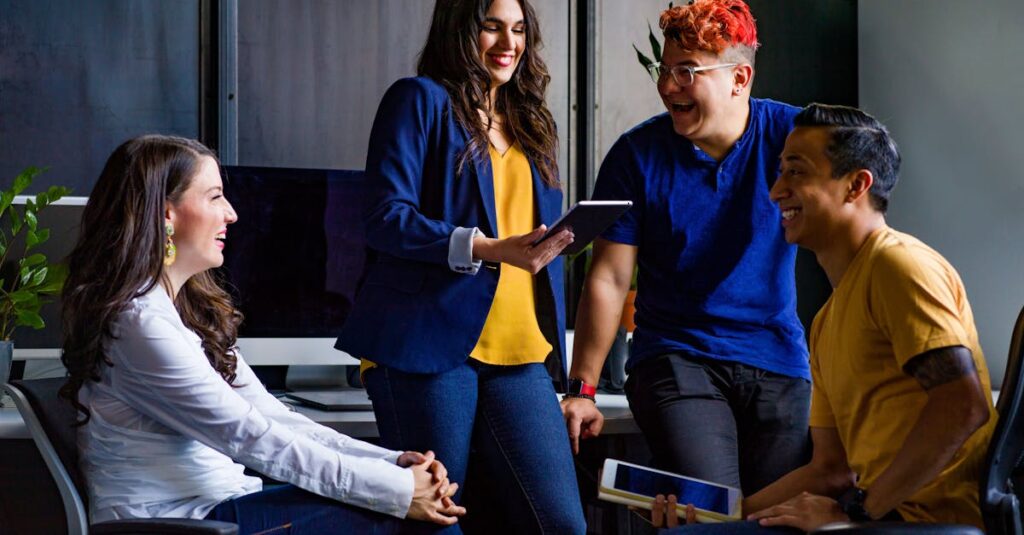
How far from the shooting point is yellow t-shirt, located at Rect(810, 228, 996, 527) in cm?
153

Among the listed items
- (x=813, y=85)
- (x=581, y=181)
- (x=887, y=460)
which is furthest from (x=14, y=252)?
(x=813, y=85)

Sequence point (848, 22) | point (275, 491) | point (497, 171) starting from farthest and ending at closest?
point (848, 22), point (497, 171), point (275, 491)

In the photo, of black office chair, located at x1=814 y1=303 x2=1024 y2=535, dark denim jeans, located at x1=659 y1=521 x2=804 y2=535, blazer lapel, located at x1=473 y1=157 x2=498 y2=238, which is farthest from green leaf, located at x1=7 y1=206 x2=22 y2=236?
black office chair, located at x1=814 y1=303 x2=1024 y2=535

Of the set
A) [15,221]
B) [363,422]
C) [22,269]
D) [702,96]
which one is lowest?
[363,422]

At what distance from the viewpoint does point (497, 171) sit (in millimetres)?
2186

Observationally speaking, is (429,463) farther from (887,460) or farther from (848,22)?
(848,22)

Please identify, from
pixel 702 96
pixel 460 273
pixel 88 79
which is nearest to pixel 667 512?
pixel 460 273

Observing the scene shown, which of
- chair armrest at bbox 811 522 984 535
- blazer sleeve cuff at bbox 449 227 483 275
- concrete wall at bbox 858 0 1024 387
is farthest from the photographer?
concrete wall at bbox 858 0 1024 387

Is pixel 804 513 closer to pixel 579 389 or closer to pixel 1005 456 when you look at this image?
pixel 1005 456

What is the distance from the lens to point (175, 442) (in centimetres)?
185

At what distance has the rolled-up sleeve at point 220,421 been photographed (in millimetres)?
1801

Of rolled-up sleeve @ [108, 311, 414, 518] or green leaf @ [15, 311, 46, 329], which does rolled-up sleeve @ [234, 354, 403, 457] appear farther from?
green leaf @ [15, 311, 46, 329]

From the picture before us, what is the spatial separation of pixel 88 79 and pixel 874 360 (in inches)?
98.1

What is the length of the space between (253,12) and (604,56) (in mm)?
1128
